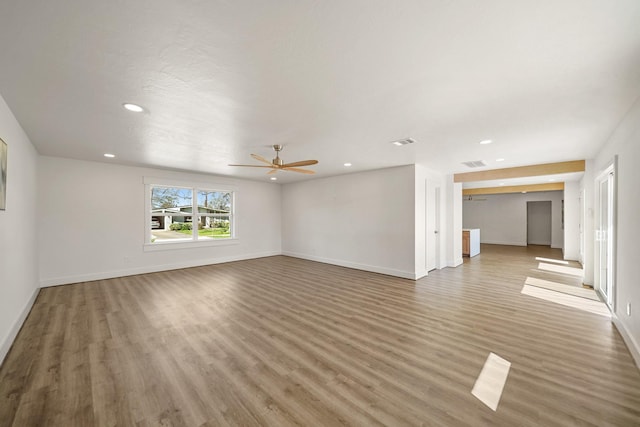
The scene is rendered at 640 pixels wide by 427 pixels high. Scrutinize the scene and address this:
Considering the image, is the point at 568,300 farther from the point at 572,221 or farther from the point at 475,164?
the point at 572,221

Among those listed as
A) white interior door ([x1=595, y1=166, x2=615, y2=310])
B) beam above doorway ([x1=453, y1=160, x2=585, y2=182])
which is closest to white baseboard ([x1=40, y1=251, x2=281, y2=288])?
beam above doorway ([x1=453, y1=160, x2=585, y2=182])

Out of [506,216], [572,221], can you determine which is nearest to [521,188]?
[572,221]

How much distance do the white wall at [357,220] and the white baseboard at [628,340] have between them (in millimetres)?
2797

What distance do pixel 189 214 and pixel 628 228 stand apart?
7834mm

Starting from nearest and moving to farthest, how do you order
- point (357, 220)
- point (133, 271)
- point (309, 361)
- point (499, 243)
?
1. point (309, 361)
2. point (133, 271)
3. point (357, 220)
4. point (499, 243)

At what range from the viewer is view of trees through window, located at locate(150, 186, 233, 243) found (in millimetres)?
6375

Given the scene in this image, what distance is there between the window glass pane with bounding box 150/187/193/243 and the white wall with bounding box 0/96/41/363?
6.98 feet

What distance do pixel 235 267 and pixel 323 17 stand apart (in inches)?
245

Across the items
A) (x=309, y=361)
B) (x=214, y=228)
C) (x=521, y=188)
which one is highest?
(x=521, y=188)

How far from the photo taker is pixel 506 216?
11648 mm

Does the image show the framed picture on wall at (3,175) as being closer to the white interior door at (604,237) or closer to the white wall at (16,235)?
the white wall at (16,235)

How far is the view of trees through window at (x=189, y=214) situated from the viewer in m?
6.38

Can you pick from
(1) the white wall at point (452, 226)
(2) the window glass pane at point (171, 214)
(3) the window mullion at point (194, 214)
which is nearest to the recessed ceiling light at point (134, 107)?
(2) the window glass pane at point (171, 214)

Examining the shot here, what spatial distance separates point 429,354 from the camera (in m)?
2.52
